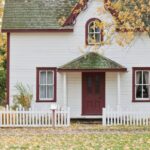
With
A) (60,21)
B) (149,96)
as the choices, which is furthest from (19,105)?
(149,96)

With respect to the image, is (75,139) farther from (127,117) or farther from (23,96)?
(23,96)

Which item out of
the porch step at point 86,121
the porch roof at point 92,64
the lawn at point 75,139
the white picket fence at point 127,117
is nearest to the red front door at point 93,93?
the porch step at point 86,121

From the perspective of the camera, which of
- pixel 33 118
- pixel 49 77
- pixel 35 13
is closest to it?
pixel 33 118

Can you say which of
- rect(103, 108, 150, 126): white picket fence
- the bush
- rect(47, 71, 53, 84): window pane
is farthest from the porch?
rect(103, 108, 150, 126): white picket fence

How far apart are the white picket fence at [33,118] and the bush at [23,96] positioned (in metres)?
3.34

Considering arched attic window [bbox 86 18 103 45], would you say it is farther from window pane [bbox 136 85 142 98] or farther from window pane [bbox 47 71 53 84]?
window pane [bbox 136 85 142 98]

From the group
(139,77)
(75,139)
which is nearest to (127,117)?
(139,77)

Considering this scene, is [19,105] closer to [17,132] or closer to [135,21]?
[17,132]

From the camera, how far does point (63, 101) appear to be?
113ft

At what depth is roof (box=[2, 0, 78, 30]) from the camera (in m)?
34.8

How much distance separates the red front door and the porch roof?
3.34 ft

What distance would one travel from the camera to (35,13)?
35.5 metres

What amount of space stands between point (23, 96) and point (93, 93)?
13.2 feet

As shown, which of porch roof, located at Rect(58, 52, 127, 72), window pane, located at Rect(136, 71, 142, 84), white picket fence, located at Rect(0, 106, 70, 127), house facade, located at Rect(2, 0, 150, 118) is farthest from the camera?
window pane, located at Rect(136, 71, 142, 84)
